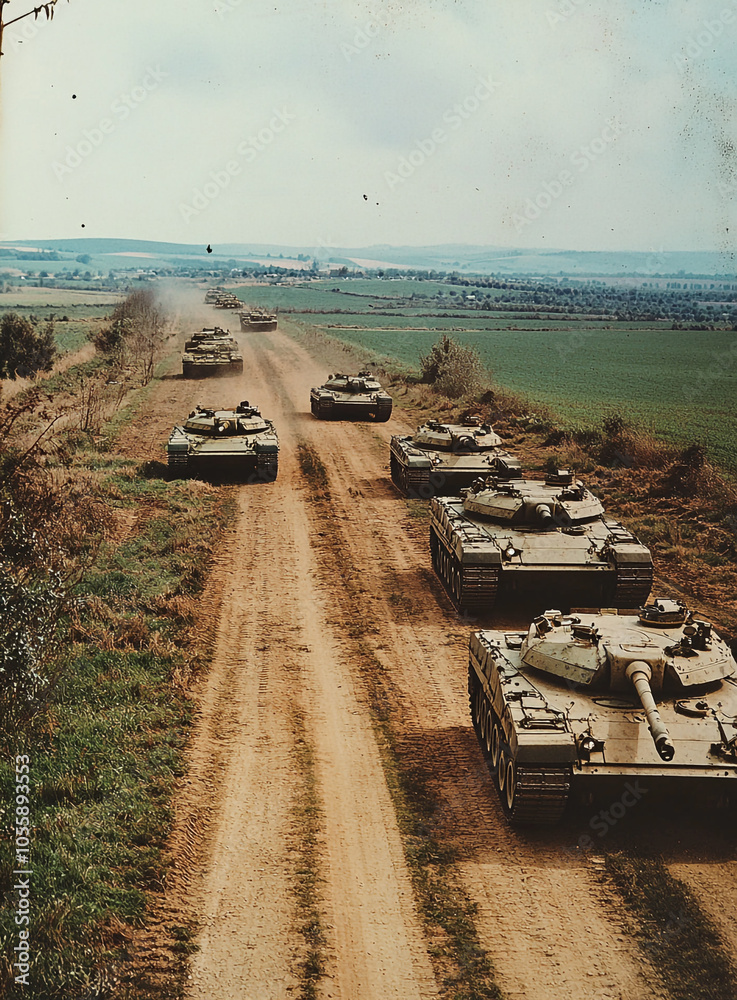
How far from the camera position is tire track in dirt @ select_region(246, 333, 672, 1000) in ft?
23.0

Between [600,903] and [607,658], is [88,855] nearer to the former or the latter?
[600,903]

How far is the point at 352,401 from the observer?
31.2 meters

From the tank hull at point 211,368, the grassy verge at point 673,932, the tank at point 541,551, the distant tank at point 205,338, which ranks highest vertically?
the tank at point 541,551

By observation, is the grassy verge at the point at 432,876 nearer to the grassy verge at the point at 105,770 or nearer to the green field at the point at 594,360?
the grassy verge at the point at 105,770

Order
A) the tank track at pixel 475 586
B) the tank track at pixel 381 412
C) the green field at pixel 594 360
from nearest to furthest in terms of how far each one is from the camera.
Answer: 1. the tank track at pixel 475 586
2. the tank track at pixel 381 412
3. the green field at pixel 594 360

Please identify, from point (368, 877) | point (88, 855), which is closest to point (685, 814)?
point (368, 877)

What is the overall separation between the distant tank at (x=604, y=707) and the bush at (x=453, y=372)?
28165 mm

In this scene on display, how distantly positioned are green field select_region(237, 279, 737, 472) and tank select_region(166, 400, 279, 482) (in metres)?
11.7

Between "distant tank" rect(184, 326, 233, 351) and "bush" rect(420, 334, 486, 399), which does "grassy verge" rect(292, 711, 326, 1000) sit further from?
"distant tank" rect(184, 326, 233, 351)

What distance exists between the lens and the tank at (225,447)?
22422 millimetres

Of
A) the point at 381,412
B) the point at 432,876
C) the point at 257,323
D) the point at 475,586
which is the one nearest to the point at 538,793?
the point at 432,876

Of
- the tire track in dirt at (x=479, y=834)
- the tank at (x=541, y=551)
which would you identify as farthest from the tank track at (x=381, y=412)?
the tank at (x=541, y=551)

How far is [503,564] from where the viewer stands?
553 inches

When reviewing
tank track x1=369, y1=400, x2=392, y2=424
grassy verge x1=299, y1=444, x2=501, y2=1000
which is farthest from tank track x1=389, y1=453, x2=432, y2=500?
tank track x1=369, y1=400, x2=392, y2=424
